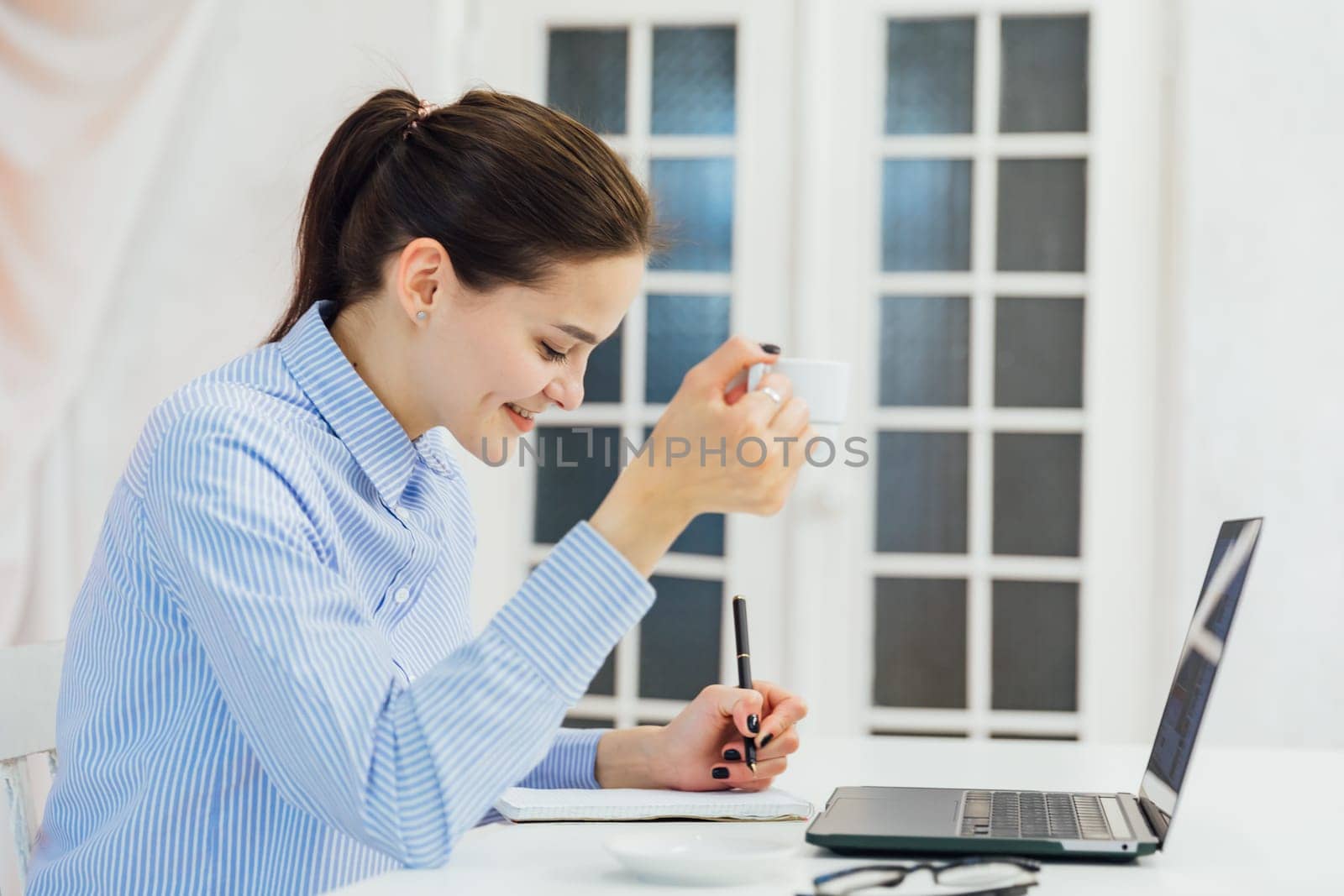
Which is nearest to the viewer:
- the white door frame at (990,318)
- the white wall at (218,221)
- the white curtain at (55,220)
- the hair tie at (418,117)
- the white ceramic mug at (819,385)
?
the white ceramic mug at (819,385)

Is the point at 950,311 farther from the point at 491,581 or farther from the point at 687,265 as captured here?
the point at 491,581

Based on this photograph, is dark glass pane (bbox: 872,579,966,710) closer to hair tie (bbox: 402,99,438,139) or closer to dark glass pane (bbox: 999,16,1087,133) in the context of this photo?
dark glass pane (bbox: 999,16,1087,133)

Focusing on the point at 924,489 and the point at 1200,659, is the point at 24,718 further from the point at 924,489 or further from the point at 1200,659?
the point at 924,489

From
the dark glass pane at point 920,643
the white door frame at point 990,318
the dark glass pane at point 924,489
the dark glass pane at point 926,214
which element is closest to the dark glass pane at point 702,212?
the white door frame at point 990,318

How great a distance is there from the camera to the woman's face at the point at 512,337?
117 centimetres

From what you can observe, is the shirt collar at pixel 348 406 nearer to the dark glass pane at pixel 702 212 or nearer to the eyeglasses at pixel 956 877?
the eyeglasses at pixel 956 877

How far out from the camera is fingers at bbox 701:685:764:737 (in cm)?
117

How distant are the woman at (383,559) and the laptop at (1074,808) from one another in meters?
0.17

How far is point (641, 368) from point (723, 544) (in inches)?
18.1

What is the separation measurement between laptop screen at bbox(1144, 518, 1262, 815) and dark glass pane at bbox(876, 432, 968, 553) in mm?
1847

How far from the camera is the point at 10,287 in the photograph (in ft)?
6.89

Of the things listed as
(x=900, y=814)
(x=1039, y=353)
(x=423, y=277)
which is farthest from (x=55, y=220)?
(x=1039, y=353)

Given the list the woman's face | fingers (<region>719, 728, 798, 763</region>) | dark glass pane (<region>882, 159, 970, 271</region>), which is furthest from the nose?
dark glass pane (<region>882, 159, 970, 271</region>)

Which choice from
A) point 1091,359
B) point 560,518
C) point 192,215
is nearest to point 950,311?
point 1091,359
